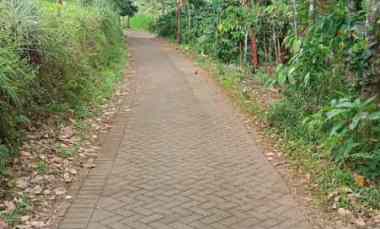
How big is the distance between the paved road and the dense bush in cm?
95

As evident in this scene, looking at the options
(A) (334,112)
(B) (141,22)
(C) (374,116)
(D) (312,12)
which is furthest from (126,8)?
(C) (374,116)

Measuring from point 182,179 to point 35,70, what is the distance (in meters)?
2.73

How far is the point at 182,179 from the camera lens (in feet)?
16.9

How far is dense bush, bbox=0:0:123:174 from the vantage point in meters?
5.30

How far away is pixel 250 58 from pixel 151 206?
9.59m

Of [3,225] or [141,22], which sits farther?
[141,22]

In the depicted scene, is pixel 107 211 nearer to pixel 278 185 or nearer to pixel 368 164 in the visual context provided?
pixel 278 185

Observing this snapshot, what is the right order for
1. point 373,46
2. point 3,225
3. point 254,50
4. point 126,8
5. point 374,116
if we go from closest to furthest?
1. point 3,225
2. point 374,116
3. point 373,46
4. point 254,50
5. point 126,8

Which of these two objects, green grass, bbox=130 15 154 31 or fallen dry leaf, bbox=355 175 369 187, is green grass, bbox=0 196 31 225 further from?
green grass, bbox=130 15 154 31

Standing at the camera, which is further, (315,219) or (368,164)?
(368,164)

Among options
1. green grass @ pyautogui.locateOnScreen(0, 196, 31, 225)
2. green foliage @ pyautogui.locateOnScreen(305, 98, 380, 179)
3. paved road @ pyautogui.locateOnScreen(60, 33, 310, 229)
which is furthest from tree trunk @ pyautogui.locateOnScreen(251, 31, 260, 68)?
green grass @ pyautogui.locateOnScreen(0, 196, 31, 225)

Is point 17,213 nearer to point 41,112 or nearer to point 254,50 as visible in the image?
point 41,112

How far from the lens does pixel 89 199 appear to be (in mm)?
4645

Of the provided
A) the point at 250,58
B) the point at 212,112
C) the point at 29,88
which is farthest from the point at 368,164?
the point at 250,58
